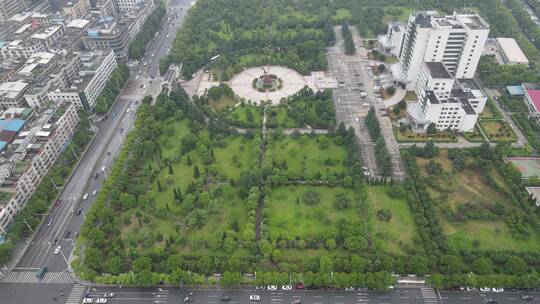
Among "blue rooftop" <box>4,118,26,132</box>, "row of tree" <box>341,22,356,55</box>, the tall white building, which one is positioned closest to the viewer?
"blue rooftop" <box>4,118,26,132</box>

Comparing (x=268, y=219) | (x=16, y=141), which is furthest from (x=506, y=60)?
(x=16, y=141)

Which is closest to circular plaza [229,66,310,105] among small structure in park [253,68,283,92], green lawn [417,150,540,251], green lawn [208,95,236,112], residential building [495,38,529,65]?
small structure in park [253,68,283,92]

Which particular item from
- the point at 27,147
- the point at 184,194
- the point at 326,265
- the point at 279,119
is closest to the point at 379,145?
the point at 279,119

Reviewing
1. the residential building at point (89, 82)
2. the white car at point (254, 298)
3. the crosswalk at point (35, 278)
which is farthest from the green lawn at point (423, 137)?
the residential building at point (89, 82)

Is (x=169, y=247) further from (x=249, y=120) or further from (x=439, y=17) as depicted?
(x=439, y=17)

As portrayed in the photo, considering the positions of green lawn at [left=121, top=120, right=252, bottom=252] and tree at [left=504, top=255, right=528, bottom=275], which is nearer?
tree at [left=504, top=255, right=528, bottom=275]

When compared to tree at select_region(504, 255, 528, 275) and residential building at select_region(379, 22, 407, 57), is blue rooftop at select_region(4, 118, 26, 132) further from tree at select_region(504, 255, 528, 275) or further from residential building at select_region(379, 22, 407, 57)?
tree at select_region(504, 255, 528, 275)
